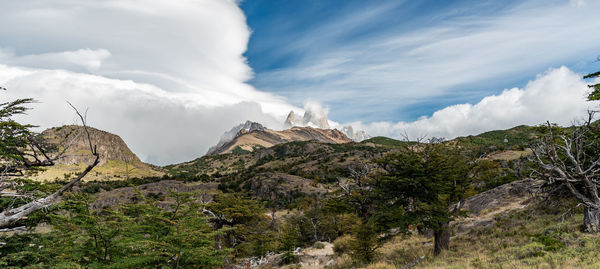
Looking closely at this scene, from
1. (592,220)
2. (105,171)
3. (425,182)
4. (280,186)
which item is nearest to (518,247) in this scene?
(592,220)

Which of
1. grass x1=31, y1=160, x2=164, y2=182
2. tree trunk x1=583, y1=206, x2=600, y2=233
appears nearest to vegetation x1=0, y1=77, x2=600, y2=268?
tree trunk x1=583, y1=206, x2=600, y2=233

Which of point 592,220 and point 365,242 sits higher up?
point 592,220

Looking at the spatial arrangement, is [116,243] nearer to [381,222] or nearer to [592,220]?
[381,222]

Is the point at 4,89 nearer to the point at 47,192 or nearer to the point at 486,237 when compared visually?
the point at 47,192

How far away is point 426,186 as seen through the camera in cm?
1767

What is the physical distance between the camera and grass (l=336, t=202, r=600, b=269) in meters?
11.8

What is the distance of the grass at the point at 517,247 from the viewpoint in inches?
463

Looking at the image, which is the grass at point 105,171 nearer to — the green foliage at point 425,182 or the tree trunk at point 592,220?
the green foliage at point 425,182

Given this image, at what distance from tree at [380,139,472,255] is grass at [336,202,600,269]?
2.07 metres

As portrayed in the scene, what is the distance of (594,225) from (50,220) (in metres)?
25.9

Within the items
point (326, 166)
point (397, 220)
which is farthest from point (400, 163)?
point (326, 166)

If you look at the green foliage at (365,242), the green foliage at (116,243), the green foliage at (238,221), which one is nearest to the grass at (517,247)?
the green foliage at (365,242)

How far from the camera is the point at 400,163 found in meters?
18.3

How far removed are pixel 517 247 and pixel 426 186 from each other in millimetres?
5492
